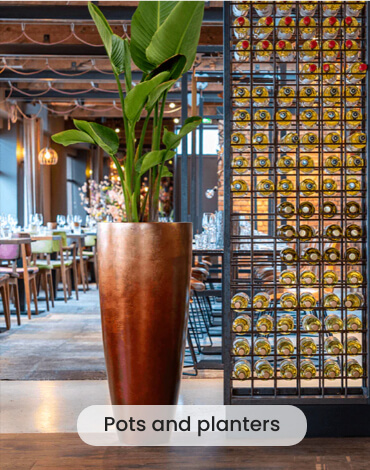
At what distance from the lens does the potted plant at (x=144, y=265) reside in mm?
2779

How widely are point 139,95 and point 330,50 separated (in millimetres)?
1139

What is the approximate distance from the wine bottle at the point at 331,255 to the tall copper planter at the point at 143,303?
0.77 m

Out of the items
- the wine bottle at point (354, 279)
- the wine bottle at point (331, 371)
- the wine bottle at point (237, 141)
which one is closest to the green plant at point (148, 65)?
the wine bottle at point (237, 141)

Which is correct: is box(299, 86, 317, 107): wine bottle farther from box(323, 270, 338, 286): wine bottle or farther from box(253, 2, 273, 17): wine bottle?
box(323, 270, 338, 286): wine bottle

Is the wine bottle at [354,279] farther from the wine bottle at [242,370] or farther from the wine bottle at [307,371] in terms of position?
the wine bottle at [242,370]

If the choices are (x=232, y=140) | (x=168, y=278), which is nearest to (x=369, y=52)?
(x=232, y=140)

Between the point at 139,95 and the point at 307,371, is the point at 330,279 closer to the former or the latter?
the point at 307,371

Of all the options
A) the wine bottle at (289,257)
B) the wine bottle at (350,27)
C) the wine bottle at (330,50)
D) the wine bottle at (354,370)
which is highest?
the wine bottle at (350,27)

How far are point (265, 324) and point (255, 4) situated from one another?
165cm

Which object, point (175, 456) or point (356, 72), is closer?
point (175, 456)

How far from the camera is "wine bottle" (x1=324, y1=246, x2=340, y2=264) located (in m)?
3.18

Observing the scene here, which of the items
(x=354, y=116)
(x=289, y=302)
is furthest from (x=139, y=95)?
(x=289, y=302)

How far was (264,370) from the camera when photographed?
10.4ft

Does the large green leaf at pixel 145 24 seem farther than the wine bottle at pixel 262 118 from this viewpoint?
No
